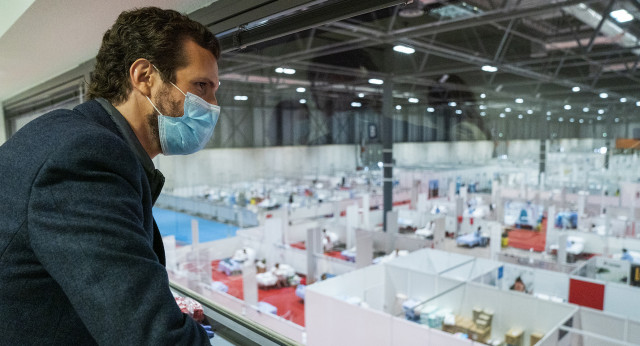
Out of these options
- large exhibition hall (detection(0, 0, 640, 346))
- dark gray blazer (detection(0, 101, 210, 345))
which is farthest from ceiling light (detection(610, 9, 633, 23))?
dark gray blazer (detection(0, 101, 210, 345))

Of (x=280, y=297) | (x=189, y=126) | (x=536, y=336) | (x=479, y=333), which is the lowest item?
(x=280, y=297)

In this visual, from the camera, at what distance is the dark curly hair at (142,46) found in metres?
0.53

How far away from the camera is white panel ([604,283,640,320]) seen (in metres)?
3.66

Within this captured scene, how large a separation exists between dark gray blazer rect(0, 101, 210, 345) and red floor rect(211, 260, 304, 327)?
5069mm

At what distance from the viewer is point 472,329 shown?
3.69m

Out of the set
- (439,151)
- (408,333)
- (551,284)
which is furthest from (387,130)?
(408,333)

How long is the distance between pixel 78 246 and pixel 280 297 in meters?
5.77

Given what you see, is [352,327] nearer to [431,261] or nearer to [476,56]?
[431,261]

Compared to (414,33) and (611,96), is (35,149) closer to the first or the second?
(414,33)

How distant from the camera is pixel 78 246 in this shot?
340 millimetres

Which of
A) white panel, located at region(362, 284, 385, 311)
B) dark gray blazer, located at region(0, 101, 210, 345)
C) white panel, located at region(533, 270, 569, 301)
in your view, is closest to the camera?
dark gray blazer, located at region(0, 101, 210, 345)

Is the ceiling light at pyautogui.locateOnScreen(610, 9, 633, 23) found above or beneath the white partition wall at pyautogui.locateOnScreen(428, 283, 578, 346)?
above

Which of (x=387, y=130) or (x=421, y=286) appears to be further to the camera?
(x=387, y=130)

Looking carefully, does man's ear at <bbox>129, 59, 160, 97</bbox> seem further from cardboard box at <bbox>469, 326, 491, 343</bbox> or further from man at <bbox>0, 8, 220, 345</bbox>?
cardboard box at <bbox>469, 326, 491, 343</bbox>
